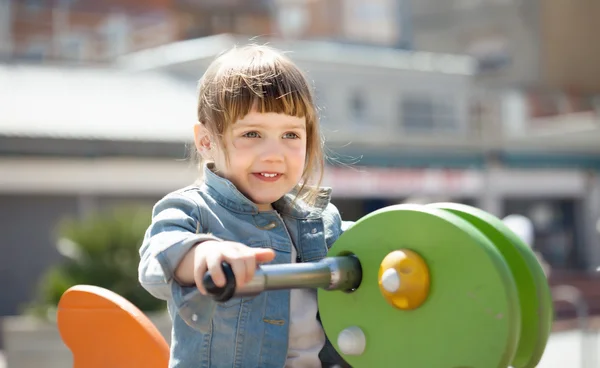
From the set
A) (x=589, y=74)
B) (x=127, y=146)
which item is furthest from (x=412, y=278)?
(x=127, y=146)

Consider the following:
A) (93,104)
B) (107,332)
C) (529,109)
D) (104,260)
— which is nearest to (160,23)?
(93,104)

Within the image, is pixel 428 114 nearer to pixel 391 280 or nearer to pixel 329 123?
pixel 329 123

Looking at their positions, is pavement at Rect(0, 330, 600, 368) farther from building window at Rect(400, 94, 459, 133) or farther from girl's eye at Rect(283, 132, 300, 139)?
building window at Rect(400, 94, 459, 133)

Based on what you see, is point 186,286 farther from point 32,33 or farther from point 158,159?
point 32,33

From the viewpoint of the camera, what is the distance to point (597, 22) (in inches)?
356

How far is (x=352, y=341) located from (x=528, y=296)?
0.29 meters

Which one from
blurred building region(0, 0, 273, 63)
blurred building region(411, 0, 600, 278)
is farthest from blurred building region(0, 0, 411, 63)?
blurred building region(411, 0, 600, 278)

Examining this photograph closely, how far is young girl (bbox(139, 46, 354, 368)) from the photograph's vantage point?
1.60 metres

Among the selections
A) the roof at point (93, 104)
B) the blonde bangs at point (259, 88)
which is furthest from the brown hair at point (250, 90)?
the roof at point (93, 104)

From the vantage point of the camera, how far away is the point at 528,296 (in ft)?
4.41

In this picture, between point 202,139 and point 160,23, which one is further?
point 160,23

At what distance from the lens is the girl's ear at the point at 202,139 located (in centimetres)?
174

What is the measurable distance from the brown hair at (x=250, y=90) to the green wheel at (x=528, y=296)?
46 cm

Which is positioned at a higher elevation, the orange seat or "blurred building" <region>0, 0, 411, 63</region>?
"blurred building" <region>0, 0, 411, 63</region>
